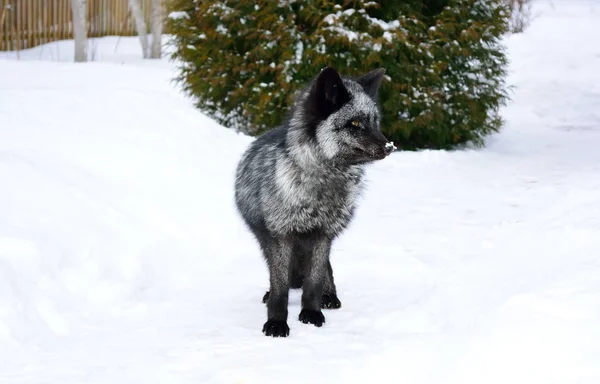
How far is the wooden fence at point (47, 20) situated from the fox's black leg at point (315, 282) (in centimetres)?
1412

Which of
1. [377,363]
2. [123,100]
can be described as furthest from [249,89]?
[377,363]

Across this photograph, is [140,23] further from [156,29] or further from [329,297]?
[329,297]

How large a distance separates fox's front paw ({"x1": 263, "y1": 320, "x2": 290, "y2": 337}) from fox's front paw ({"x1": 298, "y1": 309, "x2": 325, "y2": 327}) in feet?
0.79

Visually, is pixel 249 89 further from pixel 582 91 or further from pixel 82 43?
pixel 582 91

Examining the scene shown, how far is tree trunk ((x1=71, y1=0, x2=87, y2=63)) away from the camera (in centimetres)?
1761

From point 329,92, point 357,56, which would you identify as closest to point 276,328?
point 329,92

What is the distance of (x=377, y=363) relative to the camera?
4211 mm

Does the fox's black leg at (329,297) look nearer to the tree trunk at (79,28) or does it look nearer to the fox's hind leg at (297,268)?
the fox's hind leg at (297,268)

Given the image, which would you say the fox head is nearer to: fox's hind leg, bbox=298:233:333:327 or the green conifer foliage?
fox's hind leg, bbox=298:233:333:327

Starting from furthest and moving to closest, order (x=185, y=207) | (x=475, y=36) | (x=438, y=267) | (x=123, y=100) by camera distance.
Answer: (x=475, y=36)
(x=123, y=100)
(x=185, y=207)
(x=438, y=267)

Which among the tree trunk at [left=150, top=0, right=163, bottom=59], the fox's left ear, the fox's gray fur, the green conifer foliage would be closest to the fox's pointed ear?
the fox's gray fur

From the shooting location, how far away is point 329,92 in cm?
485

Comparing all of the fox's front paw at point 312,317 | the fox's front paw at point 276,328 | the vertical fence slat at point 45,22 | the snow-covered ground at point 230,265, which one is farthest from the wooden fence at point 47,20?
the fox's front paw at point 276,328

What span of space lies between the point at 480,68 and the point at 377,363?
28.0 feet
